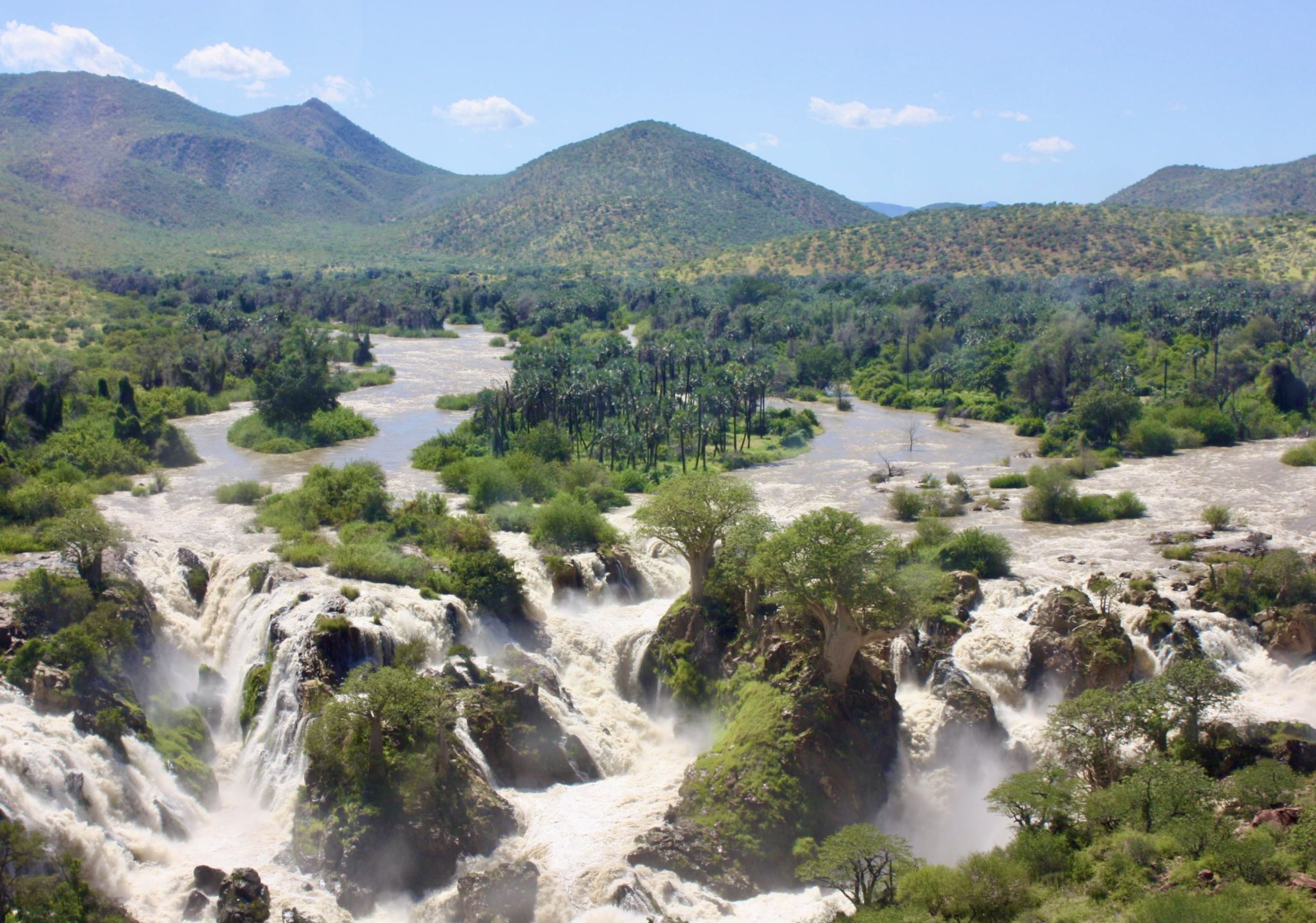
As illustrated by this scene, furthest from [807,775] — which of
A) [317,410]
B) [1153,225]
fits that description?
[1153,225]

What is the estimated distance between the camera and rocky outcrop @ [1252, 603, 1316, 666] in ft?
139

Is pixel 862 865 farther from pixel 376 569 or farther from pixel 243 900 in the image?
pixel 376 569

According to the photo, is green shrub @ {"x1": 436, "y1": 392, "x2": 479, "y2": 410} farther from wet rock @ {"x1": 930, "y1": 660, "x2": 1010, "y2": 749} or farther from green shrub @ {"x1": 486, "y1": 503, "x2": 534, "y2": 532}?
wet rock @ {"x1": 930, "y1": 660, "x2": 1010, "y2": 749}

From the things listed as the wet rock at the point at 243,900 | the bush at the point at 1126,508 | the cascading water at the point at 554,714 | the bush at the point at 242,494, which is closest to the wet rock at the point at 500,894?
Answer: the cascading water at the point at 554,714

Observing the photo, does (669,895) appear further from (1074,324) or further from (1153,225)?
(1153,225)

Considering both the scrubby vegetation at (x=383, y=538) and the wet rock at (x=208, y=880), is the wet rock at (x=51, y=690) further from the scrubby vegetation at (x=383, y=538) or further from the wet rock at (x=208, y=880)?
the scrubby vegetation at (x=383, y=538)

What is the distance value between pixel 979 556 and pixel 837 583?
1682 centimetres

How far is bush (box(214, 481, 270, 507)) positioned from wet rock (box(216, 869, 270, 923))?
36.0 metres

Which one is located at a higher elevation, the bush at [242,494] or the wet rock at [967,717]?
the bush at [242,494]

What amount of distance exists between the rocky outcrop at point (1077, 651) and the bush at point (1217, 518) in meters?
20.3

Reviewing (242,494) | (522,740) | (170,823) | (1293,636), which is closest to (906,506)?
(1293,636)

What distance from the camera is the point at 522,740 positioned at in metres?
37.6

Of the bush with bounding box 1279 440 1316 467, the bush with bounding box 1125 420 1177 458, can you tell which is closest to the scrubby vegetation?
the bush with bounding box 1125 420 1177 458

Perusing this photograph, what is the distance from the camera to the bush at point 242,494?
63344 millimetres
